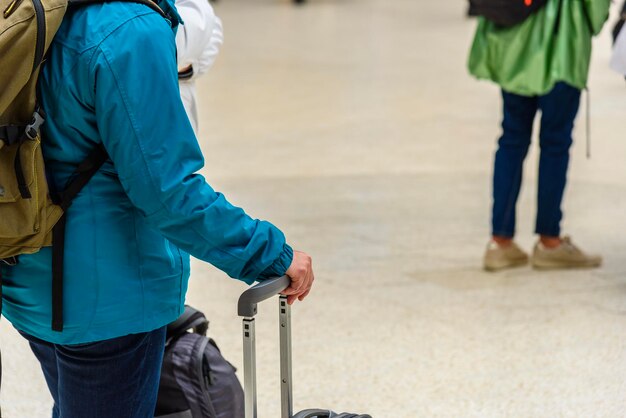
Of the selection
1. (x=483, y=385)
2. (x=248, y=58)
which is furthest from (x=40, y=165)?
(x=248, y=58)

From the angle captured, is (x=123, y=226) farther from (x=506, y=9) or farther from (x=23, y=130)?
(x=506, y=9)

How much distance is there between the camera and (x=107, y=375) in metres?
1.72

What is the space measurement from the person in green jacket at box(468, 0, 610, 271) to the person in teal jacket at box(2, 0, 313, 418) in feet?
7.49

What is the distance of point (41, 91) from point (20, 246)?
240 mm

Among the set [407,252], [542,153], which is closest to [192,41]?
[542,153]

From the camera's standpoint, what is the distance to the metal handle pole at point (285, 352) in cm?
179

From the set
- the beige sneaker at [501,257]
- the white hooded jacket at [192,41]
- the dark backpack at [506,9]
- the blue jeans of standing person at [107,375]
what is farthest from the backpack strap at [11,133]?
the beige sneaker at [501,257]

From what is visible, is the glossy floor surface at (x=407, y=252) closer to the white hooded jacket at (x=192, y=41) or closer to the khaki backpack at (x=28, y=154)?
the white hooded jacket at (x=192, y=41)

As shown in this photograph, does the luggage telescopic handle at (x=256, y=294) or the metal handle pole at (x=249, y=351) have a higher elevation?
the luggage telescopic handle at (x=256, y=294)

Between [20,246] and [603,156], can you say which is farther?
[603,156]

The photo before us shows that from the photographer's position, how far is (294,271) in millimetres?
1717

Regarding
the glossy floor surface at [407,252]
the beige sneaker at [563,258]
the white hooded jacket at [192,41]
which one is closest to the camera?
the white hooded jacket at [192,41]

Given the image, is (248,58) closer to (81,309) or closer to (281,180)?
(281,180)

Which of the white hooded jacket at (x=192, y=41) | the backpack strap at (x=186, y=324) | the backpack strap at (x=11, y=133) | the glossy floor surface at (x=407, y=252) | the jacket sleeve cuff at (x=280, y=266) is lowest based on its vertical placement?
the glossy floor surface at (x=407, y=252)
